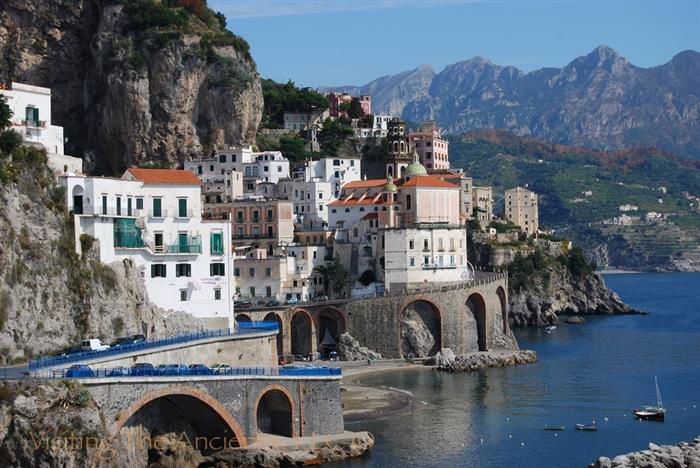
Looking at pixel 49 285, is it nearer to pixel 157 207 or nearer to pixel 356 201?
pixel 157 207

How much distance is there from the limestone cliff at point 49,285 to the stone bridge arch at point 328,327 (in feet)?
93.3

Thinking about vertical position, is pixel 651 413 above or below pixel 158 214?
below

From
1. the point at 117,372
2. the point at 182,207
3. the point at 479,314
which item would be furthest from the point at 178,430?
the point at 479,314

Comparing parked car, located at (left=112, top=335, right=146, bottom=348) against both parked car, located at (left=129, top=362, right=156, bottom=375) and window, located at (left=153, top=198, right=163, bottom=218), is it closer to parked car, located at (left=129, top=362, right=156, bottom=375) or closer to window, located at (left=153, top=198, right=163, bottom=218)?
parked car, located at (left=129, top=362, right=156, bottom=375)

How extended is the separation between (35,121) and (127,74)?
40331 mm

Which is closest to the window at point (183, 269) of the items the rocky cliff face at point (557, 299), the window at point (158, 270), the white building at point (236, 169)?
the window at point (158, 270)

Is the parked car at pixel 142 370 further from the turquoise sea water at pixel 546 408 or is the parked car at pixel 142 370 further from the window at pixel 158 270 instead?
the window at pixel 158 270

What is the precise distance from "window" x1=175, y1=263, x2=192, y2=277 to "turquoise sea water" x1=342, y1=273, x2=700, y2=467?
569 inches

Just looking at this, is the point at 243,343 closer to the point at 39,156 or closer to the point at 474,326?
the point at 39,156

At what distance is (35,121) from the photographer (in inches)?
3088

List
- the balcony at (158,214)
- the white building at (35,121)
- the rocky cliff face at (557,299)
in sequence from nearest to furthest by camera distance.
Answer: the white building at (35,121)
the balcony at (158,214)
the rocky cliff face at (557,299)

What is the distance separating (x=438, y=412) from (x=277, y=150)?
6055 cm

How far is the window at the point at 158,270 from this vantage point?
77.5m

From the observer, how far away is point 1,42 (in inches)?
4729
